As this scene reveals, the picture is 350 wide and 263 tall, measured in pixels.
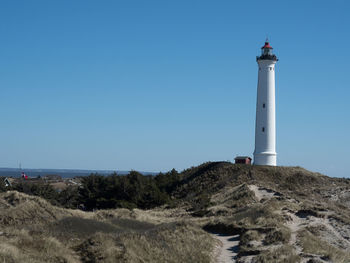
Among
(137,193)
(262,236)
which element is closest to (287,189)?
(137,193)

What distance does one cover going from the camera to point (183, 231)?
71.0ft

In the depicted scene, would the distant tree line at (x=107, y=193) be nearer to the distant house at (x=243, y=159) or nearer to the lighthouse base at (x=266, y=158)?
the lighthouse base at (x=266, y=158)

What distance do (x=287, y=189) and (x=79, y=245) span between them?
2917cm

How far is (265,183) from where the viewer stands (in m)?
43.7

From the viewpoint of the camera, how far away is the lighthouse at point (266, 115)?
48.6 meters

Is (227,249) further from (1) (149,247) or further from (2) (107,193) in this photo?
(2) (107,193)

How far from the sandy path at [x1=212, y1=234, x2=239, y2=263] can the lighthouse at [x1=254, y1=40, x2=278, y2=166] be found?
81.8 ft

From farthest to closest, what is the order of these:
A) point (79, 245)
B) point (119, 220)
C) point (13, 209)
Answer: point (119, 220) < point (13, 209) < point (79, 245)

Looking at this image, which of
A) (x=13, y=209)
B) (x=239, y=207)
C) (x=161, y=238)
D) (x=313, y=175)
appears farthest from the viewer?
(x=313, y=175)

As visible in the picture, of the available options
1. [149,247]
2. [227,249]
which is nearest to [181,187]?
→ [227,249]

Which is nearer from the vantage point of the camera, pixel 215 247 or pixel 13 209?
pixel 215 247

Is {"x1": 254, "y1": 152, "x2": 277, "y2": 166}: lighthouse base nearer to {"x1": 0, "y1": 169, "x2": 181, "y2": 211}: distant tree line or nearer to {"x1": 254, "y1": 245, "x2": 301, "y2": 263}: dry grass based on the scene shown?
{"x1": 0, "y1": 169, "x2": 181, "y2": 211}: distant tree line

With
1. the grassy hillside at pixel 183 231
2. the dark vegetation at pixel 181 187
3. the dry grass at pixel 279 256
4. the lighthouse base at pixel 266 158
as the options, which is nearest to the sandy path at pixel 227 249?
the grassy hillside at pixel 183 231

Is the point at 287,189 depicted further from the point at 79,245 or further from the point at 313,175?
the point at 79,245
